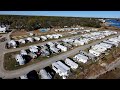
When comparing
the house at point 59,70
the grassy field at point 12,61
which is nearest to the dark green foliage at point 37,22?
the grassy field at point 12,61

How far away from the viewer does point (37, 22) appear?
708 inches

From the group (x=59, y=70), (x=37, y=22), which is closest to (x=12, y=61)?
(x=59, y=70)

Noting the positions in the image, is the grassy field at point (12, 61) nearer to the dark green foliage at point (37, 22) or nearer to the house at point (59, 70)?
the house at point (59, 70)

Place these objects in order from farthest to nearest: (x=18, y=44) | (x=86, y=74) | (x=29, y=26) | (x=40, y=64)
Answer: (x=29, y=26) → (x=18, y=44) → (x=40, y=64) → (x=86, y=74)

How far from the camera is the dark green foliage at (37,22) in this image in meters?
16.7

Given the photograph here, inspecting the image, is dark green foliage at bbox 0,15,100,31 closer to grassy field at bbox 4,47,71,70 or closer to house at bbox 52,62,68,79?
grassy field at bbox 4,47,71,70

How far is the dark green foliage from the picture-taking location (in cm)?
1666

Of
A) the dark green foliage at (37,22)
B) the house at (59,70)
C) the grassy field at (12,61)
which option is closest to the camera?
the house at (59,70)

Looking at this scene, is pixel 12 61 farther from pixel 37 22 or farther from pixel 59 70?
pixel 37 22

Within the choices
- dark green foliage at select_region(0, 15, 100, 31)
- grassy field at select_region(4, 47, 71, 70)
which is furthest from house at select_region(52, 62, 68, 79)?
dark green foliage at select_region(0, 15, 100, 31)
